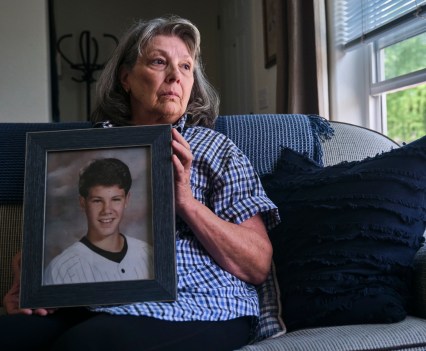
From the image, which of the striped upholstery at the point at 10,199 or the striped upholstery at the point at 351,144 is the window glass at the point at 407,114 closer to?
the striped upholstery at the point at 351,144

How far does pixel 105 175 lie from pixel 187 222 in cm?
20

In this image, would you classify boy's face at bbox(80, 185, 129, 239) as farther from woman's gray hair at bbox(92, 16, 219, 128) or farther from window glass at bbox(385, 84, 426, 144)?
window glass at bbox(385, 84, 426, 144)

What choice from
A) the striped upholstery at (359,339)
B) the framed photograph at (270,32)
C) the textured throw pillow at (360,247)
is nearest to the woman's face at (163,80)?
the textured throw pillow at (360,247)

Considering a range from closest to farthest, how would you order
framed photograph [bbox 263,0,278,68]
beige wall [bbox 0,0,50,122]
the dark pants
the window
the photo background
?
1. the dark pants
2. the photo background
3. the window
4. beige wall [bbox 0,0,50,122]
5. framed photograph [bbox 263,0,278,68]

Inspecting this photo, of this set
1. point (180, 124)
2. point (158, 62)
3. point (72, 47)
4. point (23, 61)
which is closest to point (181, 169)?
point (180, 124)

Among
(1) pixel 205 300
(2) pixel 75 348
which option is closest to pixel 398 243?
(1) pixel 205 300

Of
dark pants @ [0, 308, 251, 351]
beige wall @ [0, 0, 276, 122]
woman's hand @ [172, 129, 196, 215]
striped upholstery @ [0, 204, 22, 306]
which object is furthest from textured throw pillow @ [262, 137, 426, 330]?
beige wall @ [0, 0, 276, 122]

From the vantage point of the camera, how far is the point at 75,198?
1.08m

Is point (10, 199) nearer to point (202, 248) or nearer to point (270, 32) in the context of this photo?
point (202, 248)

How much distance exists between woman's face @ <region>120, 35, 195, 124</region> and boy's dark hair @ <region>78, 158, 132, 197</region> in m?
0.29

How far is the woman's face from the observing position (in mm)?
1328

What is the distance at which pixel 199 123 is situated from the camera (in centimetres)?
145

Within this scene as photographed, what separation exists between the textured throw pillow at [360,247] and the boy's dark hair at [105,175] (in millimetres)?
442

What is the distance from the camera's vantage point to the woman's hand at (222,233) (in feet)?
3.71
